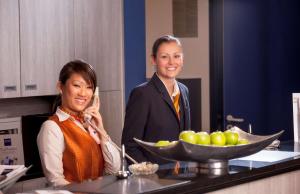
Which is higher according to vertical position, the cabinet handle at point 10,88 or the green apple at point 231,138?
the cabinet handle at point 10,88

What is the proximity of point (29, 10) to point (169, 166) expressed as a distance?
207cm

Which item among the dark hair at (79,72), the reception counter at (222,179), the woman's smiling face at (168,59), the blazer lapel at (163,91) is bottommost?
the reception counter at (222,179)

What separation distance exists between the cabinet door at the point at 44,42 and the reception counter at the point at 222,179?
6.28 ft

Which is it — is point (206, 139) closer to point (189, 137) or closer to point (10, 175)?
point (189, 137)

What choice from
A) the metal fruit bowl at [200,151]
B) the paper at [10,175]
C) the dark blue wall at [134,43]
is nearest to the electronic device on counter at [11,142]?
the dark blue wall at [134,43]

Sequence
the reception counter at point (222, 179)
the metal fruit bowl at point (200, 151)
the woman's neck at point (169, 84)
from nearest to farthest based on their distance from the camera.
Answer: the reception counter at point (222, 179)
the metal fruit bowl at point (200, 151)
the woman's neck at point (169, 84)

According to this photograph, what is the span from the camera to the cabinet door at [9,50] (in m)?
4.32

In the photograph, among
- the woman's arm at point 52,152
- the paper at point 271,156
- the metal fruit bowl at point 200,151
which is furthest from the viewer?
the paper at point 271,156

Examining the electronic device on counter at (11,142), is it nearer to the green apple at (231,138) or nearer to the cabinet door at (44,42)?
the cabinet door at (44,42)

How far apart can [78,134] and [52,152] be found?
7.3 inches

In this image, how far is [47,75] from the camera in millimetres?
4664

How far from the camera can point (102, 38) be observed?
510 cm

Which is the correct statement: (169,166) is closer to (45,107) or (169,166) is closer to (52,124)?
(52,124)

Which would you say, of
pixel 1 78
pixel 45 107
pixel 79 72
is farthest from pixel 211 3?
pixel 79 72
